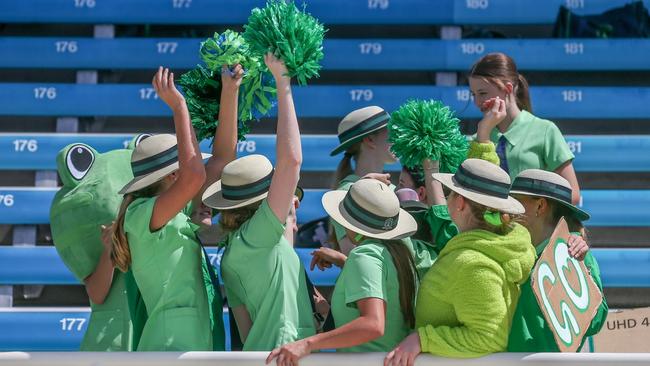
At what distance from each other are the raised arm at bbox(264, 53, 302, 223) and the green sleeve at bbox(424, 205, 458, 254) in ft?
1.72

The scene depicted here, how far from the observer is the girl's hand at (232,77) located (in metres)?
2.94

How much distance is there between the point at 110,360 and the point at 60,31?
390cm

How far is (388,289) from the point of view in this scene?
2652 millimetres

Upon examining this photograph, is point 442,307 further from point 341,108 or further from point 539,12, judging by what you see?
point 539,12

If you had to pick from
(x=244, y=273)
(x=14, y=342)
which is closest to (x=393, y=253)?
(x=244, y=273)

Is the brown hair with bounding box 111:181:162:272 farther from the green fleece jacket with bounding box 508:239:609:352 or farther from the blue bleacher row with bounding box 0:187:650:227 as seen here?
the blue bleacher row with bounding box 0:187:650:227

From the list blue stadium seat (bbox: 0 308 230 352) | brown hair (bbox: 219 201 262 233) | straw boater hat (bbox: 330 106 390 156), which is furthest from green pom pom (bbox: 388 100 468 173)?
blue stadium seat (bbox: 0 308 230 352)

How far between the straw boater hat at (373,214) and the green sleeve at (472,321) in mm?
248

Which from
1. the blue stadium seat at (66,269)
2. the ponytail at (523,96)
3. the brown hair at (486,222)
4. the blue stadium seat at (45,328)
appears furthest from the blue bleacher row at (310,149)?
the brown hair at (486,222)

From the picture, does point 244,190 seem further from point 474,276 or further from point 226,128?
point 474,276

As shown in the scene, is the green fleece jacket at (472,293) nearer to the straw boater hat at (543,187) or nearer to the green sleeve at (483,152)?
the straw boater hat at (543,187)

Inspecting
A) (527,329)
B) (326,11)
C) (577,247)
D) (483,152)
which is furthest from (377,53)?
(527,329)

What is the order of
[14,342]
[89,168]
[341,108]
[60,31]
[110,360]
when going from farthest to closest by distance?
[60,31], [341,108], [14,342], [89,168], [110,360]

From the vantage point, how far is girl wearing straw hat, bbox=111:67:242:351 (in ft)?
8.87
